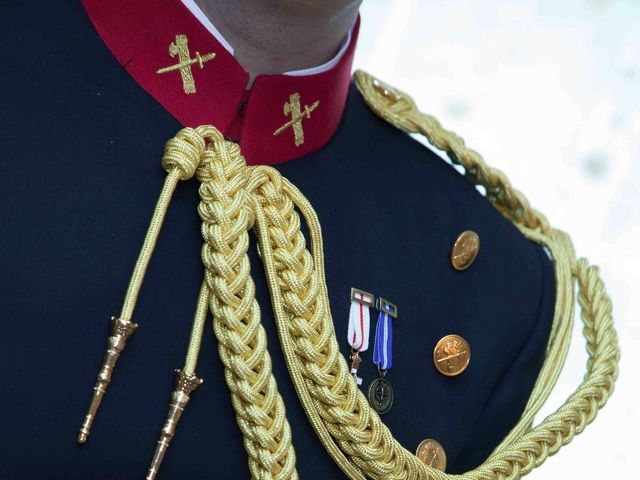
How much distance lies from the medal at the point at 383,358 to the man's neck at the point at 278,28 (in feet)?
0.67

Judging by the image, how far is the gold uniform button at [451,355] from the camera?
1.15 metres

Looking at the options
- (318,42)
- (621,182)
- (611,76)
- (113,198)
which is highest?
(611,76)

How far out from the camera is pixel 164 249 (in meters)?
0.99

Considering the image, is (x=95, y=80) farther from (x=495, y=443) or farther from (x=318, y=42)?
(x=495, y=443)

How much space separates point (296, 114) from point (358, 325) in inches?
6.8

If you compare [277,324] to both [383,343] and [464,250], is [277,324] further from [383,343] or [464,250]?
[464,250]

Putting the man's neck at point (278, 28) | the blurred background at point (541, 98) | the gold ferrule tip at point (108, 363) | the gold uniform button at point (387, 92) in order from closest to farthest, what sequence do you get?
the gold ferrule tip at point (108, 363), the man's neck at point (278, 28), the gold uniform button at point (387, 92), the blurred background at point (541, 98)

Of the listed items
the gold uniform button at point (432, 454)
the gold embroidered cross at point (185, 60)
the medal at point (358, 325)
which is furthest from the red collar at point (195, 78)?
the gold uniform button at point (432, 454)

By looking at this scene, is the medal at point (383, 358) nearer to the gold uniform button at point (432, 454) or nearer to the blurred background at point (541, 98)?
the gold uniform button at point (432, 454)

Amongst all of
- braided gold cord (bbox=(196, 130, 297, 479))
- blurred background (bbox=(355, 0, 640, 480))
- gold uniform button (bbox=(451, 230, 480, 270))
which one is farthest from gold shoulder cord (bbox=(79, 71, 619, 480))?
blurred background (bbox=(355, 0, 640, 480))

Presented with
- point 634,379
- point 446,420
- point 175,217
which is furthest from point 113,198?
point 634,379

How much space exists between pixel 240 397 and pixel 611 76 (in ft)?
4.07

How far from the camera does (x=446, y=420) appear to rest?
1.15 m

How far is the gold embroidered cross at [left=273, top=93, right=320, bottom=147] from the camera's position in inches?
43.1
